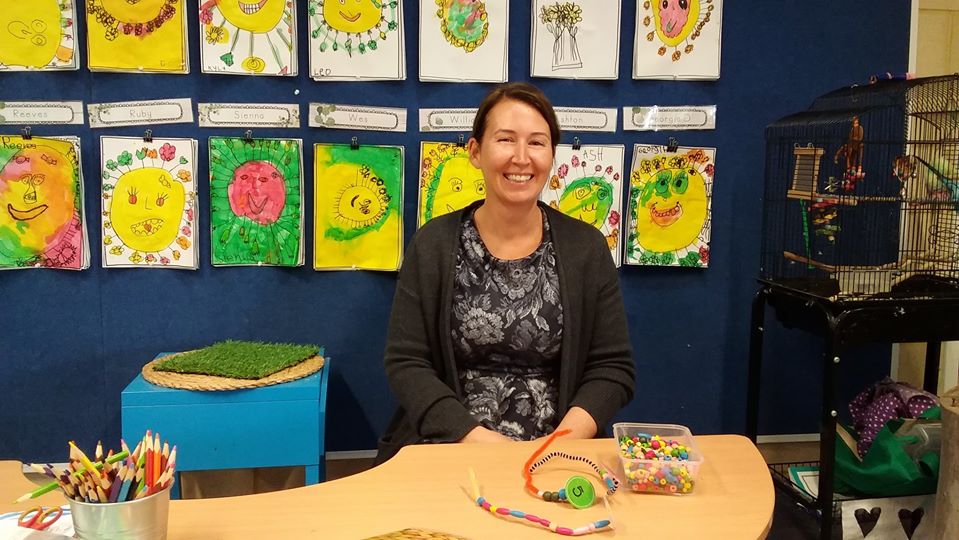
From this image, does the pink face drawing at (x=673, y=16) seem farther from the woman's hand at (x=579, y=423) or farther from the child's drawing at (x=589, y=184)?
the woman's hand at (x=579, y=423)

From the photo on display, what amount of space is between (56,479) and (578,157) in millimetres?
1865

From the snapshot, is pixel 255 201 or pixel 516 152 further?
pixel 255 201

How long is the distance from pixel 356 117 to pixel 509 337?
41.9 inches

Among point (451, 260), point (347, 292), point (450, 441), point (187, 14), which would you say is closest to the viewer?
point (450, 441)

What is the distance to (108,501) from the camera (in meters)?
0.78

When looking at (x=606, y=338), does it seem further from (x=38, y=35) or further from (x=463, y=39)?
(x=38, y=35)

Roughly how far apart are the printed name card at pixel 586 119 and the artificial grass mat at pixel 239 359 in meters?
1.10

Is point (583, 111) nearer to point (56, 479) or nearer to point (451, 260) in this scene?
point (451, 260)

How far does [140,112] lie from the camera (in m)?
2.18

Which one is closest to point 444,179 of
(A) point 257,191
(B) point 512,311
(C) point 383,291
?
(C) point 383,291

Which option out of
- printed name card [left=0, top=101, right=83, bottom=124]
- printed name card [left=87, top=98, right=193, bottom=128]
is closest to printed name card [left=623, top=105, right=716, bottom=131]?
printed name card [left=87, top=98, right=193, bottom=128]

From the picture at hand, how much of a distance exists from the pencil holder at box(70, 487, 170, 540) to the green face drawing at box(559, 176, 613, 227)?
1.76m

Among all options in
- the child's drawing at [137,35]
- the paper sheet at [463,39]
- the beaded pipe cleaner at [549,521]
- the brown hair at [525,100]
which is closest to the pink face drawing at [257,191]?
the child's drawing at [137,35]

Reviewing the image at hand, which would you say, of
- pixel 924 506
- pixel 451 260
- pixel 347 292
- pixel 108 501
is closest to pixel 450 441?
pixel 451 260
